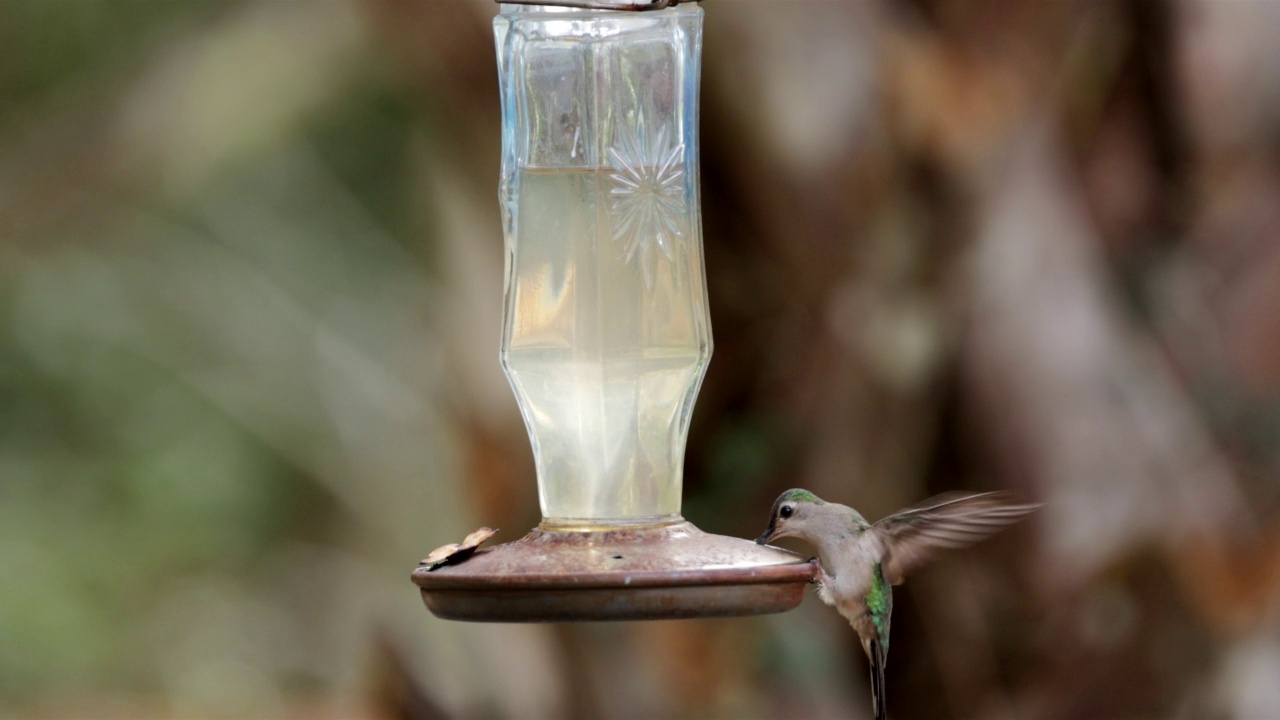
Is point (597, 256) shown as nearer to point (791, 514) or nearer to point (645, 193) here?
point (645, 193)

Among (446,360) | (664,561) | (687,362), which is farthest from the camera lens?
(446,360)

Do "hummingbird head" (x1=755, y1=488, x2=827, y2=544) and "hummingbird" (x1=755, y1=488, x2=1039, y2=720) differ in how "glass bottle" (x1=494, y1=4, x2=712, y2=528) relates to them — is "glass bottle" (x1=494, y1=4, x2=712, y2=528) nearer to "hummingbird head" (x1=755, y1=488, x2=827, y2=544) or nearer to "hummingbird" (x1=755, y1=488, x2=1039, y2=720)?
"hummingbird head" (x1=755, y1=488, x2=827, y2=544)

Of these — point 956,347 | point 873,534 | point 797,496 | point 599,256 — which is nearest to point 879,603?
point 873,534

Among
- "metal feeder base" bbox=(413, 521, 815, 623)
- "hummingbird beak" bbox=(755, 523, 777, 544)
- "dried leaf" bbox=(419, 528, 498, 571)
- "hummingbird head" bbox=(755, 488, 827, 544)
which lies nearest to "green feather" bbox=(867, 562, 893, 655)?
"hummingbird head" bbox=(755, 488, 827, 544)

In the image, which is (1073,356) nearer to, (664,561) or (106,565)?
(664,561)

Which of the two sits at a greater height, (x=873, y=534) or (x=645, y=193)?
(x=645, y=193)

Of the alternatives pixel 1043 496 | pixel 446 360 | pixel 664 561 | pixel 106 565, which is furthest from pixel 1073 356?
pixel 106 565

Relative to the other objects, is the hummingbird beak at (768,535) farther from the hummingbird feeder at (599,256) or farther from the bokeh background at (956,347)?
the bokeh background at (956,347)
